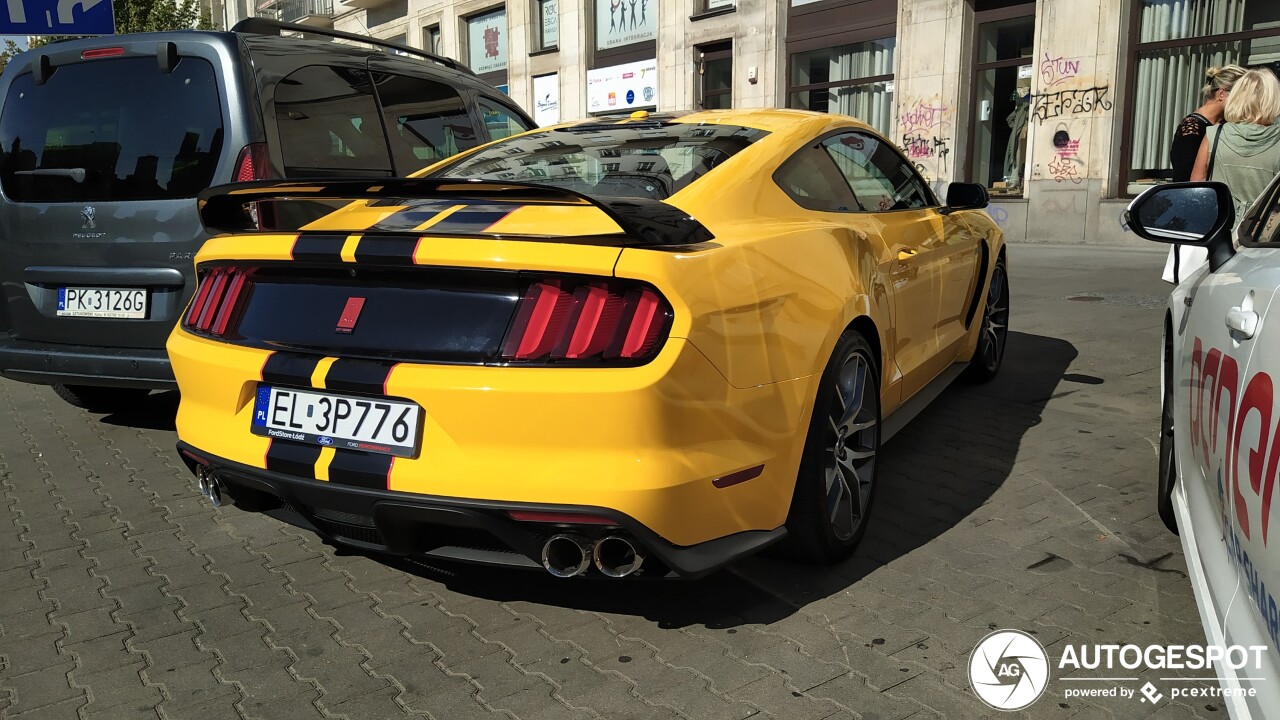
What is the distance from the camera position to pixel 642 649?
8.89 ft

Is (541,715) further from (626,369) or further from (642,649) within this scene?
(626,369)

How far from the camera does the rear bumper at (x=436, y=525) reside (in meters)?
2.41

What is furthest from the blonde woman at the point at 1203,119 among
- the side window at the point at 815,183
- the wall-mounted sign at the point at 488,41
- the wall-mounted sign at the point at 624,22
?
the wall-mounted sign at the point at 488,41

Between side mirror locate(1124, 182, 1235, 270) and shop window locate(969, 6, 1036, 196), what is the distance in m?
A: 13.8

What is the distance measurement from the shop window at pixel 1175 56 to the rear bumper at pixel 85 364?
45.6 feet

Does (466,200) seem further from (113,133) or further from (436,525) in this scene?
(113,133)

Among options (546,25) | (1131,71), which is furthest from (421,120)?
(546,25)

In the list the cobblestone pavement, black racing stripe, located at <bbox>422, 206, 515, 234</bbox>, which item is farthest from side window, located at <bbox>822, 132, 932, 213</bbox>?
black racing stripe, located at <bbox>422, 206, 515, 234</bbox>

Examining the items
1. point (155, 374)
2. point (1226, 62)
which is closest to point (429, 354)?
point (155, 374)

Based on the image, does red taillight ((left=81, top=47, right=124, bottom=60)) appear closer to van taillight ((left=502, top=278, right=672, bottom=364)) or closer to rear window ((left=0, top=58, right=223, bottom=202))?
rear window ((left=0, top=58, right=223, bottom=202))

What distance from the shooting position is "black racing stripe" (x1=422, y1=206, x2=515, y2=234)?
2.54 m

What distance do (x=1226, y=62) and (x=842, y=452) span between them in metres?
13.7

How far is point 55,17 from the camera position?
11430mm

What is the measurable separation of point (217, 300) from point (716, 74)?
1927 centimetres
